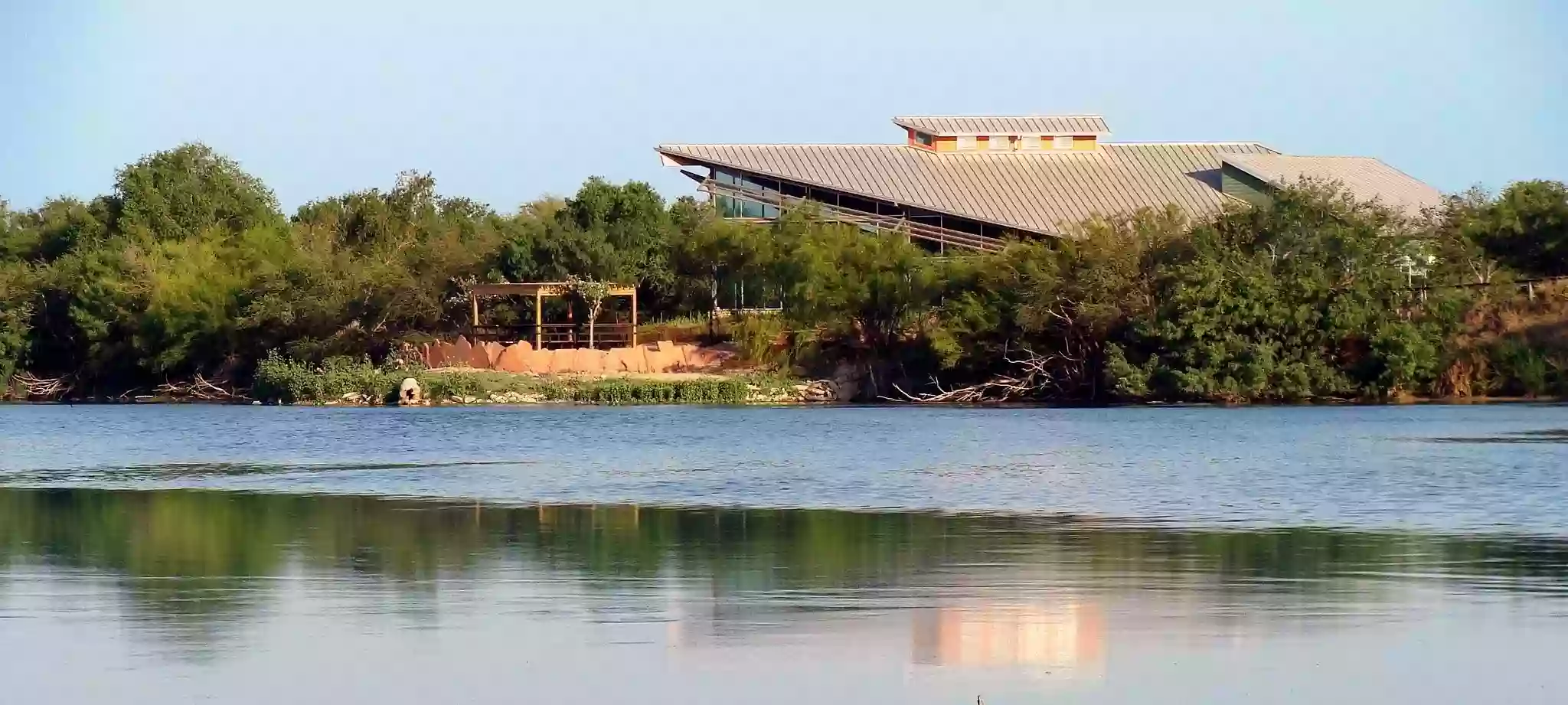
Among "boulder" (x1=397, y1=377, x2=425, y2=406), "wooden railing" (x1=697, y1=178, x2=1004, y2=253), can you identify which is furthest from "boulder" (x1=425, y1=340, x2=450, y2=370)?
"wooden railing" (x1=697, y1=178, x2=1004, y2=253)

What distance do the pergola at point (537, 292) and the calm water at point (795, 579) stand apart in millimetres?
28085

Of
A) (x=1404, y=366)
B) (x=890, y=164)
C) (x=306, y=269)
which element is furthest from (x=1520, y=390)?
(x=306, y=269)

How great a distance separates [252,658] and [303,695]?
958 millimetres

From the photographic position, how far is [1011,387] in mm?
53469

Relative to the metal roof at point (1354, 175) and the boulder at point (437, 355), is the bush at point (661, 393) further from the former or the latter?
the metal roof at point (1354, 175)

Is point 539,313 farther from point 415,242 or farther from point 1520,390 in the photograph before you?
point 1520,390

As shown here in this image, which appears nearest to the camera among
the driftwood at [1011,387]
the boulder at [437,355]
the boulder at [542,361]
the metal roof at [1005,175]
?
the driftwood at [1011,387]

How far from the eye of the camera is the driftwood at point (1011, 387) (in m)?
53.3

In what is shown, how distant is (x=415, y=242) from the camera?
61.2m

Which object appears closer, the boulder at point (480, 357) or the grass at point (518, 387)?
the grass at point (518, 387)

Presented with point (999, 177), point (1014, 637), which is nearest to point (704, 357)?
point (999, 177)

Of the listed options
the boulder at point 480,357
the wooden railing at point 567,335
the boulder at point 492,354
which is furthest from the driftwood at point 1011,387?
the boulder at point 480,357

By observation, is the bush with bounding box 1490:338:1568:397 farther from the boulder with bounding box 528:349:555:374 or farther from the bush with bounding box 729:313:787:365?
the boulder with bounding box 528:349:555:374

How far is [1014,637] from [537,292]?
46.5 m
